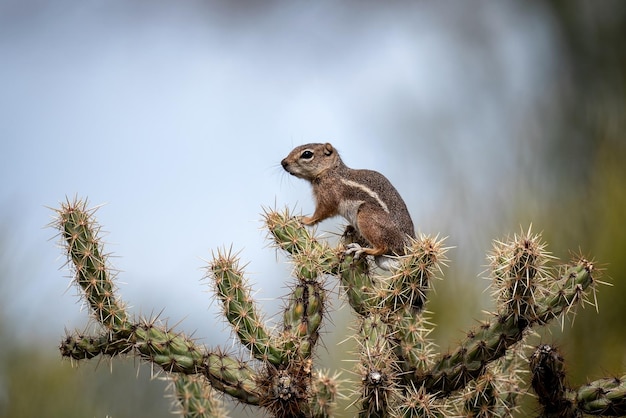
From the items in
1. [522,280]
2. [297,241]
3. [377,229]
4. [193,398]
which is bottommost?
[193,398]

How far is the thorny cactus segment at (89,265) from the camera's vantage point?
12.2ft

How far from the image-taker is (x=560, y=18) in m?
10.6

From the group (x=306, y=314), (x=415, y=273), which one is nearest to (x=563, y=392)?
(x=415, y=273)

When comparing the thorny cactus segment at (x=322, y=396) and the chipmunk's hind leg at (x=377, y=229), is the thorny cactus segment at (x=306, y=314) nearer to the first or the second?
the thorny cactus segment at (x=322, y=396)

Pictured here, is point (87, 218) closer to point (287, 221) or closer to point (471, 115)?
point (287, 221)

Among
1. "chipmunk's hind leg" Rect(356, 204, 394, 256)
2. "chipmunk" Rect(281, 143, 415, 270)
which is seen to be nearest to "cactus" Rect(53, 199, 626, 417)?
"chipmunk" Rect(281, 143, 415, 270)

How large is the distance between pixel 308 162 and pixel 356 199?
609 mm

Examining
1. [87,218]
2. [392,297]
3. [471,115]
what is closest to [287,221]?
[392,297]

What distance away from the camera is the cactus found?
3.55 meters

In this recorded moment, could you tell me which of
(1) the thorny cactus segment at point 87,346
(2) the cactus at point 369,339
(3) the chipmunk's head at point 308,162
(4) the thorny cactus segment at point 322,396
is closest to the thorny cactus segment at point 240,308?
(2) the cactus at point 369,339

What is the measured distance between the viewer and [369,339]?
369cm

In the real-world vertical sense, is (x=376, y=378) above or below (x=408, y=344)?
below

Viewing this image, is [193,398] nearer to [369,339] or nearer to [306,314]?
[306,314]

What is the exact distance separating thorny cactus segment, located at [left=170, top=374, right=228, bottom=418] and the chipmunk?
1079 mm
